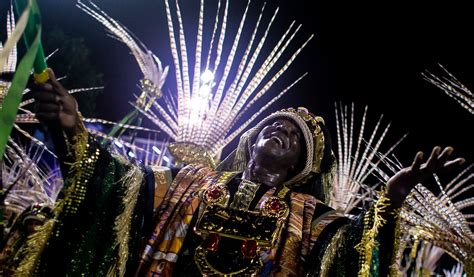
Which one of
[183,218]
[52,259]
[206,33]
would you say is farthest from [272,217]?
[206,33]

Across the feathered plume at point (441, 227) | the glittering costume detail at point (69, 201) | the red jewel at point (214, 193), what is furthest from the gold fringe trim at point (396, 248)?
the feathered plume at point (441, 227)

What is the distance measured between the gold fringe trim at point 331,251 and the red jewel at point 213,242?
2.27 ft

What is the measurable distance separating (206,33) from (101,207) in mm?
8414

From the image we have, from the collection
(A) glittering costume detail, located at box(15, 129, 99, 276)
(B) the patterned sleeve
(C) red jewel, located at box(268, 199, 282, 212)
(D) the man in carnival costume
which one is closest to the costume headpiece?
(D) the man in carnival costume

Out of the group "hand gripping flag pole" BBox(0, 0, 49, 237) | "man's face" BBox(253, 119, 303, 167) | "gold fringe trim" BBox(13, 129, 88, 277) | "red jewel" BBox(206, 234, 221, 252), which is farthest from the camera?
"man's face" BBox(253, 119, 303, 167)

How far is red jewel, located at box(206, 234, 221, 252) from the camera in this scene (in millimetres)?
3312

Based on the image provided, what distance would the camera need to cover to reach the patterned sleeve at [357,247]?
10.4 feet

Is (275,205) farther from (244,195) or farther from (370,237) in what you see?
(370,237)

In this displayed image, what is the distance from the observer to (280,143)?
3.99 meters

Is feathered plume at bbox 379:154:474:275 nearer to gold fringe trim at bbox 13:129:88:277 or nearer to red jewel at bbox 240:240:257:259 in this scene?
red jewel at bbox 240:240:257:259

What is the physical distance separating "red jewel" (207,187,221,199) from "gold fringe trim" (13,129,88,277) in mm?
947

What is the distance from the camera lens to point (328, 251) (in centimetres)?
338

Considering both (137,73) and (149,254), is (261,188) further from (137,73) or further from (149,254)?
(137,73)

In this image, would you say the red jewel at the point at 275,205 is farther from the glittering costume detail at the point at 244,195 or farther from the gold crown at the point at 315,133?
the gold crown at the point at 315,133
